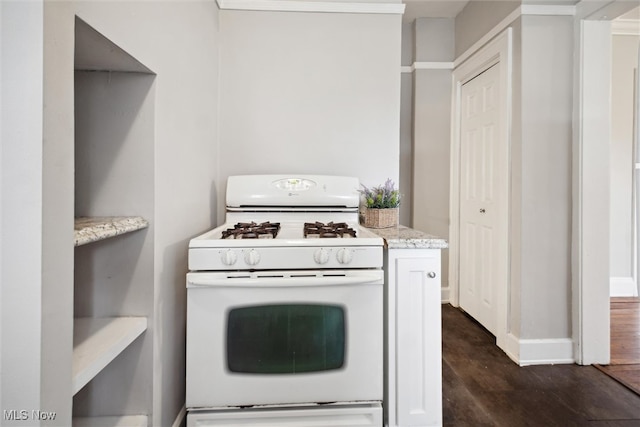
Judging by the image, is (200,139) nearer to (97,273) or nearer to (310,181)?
(310,181)

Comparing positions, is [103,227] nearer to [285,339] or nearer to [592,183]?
[285,339]

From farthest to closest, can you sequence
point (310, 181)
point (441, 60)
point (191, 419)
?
point (441, 60), point (310, 181), point (191, 419)

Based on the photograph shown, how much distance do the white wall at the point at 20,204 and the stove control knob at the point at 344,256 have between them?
87 cm

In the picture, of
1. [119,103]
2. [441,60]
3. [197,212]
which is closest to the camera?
[119,103]

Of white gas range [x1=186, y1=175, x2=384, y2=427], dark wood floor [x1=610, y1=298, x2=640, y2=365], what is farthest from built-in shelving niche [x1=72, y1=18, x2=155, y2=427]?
dark wood floor [x1=610, y1=298, x2=640, y2=365]

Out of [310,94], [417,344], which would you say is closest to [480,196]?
[310,94]

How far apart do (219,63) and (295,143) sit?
0.66 metres

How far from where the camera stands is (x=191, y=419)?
1202 millimetres

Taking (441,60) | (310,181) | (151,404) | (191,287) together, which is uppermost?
(441,60)

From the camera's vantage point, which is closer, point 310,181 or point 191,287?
point 191,287

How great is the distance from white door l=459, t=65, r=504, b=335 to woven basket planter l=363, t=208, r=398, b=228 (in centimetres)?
103

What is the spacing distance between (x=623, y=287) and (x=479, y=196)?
203 centimetres

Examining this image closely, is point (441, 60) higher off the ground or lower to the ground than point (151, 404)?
higher

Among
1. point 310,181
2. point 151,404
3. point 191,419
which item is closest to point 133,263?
point 151,404
